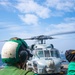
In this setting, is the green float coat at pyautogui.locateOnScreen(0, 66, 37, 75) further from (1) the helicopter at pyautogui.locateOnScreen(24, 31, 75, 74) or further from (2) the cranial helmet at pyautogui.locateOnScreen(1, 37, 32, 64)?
(1) the helicopter at pyautogui.locateOnScreen(24, 31, 75, 74)

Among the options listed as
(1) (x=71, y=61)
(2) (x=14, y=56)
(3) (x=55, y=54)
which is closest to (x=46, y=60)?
(3) (x=55, y=54)

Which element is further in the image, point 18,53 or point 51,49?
point 51,49

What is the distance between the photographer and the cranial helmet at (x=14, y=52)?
303 cm

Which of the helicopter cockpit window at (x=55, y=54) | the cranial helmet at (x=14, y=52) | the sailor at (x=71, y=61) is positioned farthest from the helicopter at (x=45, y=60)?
the cranial helmet at (x=14, y=52)

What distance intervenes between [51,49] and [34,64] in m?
1.63

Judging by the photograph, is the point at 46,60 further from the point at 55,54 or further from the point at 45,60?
the point at 55,54

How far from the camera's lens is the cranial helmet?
9.94 feet

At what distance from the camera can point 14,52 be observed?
9.93 feet

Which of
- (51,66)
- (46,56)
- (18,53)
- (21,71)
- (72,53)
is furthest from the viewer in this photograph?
(46,56)

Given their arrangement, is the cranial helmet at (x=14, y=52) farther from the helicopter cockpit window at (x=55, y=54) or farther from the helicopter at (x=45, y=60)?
the helicopter cockpit window at (x=55, y=54)

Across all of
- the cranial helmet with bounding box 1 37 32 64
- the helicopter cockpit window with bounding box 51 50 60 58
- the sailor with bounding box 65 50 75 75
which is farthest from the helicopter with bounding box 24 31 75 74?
the cranial helmet with bounding box 1 37 32 64

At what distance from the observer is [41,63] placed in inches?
753

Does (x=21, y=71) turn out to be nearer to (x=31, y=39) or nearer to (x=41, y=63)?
(x=41, y=63)

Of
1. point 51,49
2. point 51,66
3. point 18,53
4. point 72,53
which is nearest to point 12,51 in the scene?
point 18,53
